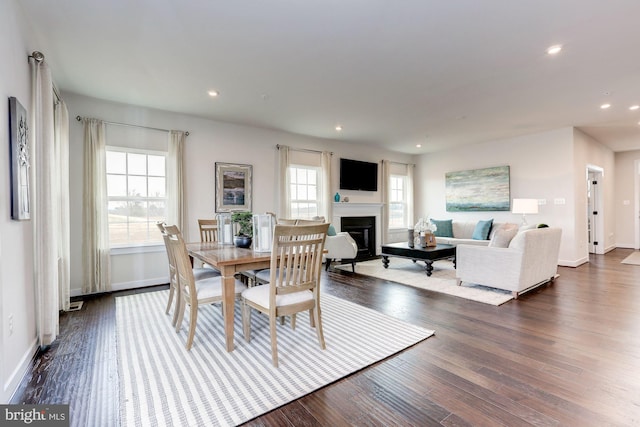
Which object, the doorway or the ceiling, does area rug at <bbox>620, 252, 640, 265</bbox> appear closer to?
the doorway

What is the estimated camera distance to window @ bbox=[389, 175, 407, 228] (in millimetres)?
7844

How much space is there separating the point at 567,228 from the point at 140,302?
7.25 metres

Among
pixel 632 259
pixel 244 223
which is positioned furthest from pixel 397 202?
pixel 244 223

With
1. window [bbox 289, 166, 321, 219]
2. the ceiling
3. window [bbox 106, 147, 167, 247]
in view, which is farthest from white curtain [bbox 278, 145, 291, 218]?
window [bbox 106, 147, 167, 247]

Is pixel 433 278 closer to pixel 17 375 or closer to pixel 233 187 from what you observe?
pixel 233 187

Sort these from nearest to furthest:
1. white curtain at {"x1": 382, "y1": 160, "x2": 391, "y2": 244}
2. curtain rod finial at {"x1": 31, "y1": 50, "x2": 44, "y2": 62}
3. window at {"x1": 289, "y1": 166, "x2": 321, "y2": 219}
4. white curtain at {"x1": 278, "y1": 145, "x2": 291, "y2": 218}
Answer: curtain rod finial at {"x1": 31, "y1": 50, "x2": 44, "y2": 62}, white curtain at {"x1": 278, "y1": 145, "x2": 291, "y2": 218}, window at {"x1": 289, "y1": 166, "x2": 321, "y2": 219}, white curtain at {"x1": 382, "y1": 160, "x2": 391, "y2": 244}

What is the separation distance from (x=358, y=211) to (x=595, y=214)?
18.9 feet

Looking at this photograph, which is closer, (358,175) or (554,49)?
(554,49)

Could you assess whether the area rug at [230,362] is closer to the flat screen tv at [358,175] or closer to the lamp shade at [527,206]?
the flat screen tv at [358,175]

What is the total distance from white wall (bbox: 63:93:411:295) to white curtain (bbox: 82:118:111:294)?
101 millimetres

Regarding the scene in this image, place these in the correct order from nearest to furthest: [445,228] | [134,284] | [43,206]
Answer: [43,206]
[134,284]
[445,228]

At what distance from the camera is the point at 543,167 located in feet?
19.4

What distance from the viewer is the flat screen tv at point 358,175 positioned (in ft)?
21.9

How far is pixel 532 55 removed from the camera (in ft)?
9.55
